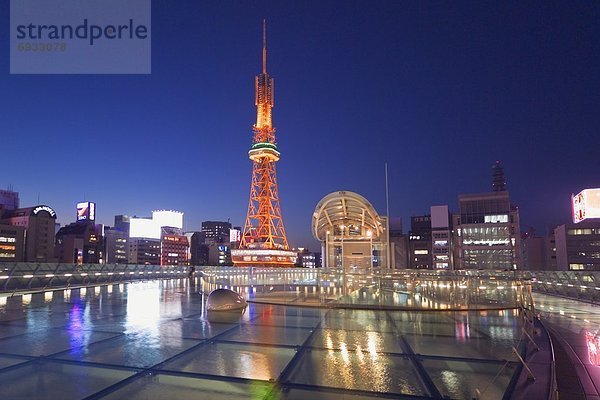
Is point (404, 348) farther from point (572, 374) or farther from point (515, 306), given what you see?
point (515, 306)

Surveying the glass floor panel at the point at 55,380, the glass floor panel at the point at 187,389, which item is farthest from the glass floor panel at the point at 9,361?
the glass floor panel at the point at 187,389

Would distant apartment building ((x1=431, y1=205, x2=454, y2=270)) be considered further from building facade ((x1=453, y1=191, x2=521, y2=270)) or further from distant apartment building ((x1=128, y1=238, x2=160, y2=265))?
distant apartment building ((x1=128, y1=238, x2=160, y2=265))

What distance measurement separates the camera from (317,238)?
35656 millimetres

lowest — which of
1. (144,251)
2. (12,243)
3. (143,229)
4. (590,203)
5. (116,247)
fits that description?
(144,251)

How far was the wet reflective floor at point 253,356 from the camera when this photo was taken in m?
4.80

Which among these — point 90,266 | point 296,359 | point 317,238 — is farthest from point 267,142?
point 296,359

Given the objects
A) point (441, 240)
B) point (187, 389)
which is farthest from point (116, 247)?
point (187, 389)

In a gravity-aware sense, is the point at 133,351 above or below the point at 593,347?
above

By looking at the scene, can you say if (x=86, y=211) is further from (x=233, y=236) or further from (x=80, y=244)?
(x=233, y=236)

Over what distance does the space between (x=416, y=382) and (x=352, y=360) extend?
1.28m

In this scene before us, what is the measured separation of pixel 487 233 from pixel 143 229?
85.4 m

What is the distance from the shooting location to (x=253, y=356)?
6.36m

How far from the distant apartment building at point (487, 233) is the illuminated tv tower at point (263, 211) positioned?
44106 mm

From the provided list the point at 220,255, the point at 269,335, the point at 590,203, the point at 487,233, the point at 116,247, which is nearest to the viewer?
the point at 269,335
